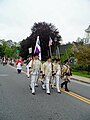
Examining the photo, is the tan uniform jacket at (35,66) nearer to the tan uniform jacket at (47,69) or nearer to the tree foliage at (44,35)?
the tan uniform jacket at (47,69)

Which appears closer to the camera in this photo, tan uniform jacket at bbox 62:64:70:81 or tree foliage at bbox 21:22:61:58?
tan uniform jacket at bbox 62:64:70:81

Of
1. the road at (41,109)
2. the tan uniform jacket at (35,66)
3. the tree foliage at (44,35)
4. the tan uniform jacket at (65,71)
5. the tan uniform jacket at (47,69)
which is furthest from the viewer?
the tree foliage at (44,35)

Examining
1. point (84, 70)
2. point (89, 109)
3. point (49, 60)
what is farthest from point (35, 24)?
point (89, 109)

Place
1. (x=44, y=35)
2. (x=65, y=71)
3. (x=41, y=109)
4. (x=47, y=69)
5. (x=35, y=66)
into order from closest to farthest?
(x=41, y=109), (x=35, y=66), (x=47, y=69), (x=65, y=71), (x=44, y=35)

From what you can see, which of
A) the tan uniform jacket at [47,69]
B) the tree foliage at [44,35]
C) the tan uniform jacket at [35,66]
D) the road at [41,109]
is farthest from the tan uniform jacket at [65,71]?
the tree foliage at [44,35]

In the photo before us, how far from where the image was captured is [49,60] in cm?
1393

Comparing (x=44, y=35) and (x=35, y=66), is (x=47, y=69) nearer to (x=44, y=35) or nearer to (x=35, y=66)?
(x=35, y=66)

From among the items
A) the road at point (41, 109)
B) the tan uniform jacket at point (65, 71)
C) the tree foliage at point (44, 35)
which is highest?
the tree foliage at point (44, 35)

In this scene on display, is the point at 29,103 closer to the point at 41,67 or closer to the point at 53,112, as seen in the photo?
the point at 53,112

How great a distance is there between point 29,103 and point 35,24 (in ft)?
208

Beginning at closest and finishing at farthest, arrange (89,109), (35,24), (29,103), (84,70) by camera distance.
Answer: (89,109) < (29,103) < (84,70) < (35,24)

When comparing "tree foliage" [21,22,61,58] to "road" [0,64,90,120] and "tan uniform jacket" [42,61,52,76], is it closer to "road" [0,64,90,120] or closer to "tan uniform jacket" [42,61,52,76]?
"tan uniform jacket" [42,61,52,76]

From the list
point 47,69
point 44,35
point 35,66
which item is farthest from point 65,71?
point 44,35

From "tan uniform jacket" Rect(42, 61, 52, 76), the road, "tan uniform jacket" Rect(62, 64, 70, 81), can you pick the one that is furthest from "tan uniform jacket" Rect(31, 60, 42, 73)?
the road
